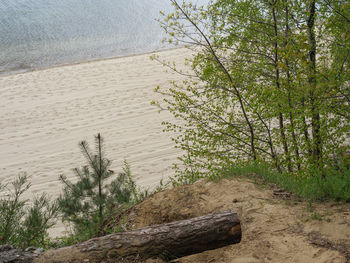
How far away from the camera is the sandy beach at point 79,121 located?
9930 millimetres

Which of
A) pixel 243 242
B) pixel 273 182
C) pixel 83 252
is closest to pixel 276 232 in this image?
pixel 243 242

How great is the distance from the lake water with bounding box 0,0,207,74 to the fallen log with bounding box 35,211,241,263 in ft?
69.8

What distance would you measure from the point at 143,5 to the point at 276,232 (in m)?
45.1

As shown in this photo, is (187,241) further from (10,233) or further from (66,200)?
(10,233)

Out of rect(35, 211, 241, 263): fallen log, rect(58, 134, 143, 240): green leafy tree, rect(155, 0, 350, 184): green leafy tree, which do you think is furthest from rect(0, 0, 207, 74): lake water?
rect(35, 211, 241, 263): fallen log

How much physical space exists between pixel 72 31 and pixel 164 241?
32.6 meters

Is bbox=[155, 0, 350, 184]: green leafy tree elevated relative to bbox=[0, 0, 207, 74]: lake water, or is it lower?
lower

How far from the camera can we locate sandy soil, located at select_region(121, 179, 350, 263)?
371 cm

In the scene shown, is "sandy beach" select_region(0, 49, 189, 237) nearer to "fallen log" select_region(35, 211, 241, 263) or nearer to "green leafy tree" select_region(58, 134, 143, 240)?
"green leafy tree" select_region(58, 134, 143, 240)

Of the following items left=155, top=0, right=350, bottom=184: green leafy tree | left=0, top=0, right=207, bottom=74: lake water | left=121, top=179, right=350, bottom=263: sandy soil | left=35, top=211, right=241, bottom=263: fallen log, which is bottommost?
left=121, top=179, right=350, bottom=263: sandy soil

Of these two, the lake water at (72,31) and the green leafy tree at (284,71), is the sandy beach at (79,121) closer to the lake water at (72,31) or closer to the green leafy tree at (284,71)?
the green leafy tree at (284,71)

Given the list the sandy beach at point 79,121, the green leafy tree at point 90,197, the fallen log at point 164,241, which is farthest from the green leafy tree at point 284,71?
the sandy beach at point 79,121

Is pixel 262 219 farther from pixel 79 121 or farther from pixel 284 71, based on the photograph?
pixel 79 121

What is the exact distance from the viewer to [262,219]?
436cm
